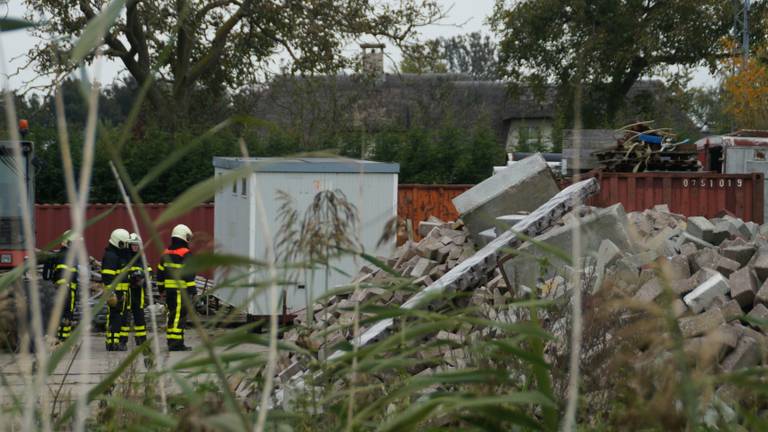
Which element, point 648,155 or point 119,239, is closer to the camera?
point 119,239

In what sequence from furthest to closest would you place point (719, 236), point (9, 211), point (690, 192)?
point (690, 192), point (9, 211), point (719, 236)

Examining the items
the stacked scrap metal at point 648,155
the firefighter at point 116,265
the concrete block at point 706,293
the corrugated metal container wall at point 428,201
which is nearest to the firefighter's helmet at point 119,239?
the firefighter at point 116,265

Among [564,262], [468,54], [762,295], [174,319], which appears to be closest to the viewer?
[564,262]

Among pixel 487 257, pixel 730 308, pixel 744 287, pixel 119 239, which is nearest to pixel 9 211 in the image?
pixel 119 239

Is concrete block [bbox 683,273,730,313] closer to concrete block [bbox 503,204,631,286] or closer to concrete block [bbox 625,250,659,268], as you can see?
concrete block [bbox 625,250,659,268]

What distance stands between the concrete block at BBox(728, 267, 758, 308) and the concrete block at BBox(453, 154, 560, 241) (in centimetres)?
463

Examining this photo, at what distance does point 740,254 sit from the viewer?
33.6 feet

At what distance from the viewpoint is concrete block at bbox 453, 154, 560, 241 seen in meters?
13.9

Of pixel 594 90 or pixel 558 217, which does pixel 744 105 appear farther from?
pixel 558 217

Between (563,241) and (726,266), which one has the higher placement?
(563,241)

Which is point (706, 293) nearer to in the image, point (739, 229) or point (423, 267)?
point (739, 229)

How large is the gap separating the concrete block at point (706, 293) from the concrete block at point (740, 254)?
0.95m

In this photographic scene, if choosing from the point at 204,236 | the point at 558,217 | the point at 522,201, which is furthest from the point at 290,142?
the point at 204,236

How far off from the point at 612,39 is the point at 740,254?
29587mm
